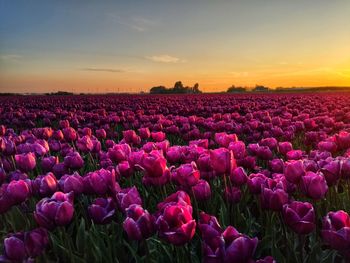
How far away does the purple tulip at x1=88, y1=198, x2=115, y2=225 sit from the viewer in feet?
9.39

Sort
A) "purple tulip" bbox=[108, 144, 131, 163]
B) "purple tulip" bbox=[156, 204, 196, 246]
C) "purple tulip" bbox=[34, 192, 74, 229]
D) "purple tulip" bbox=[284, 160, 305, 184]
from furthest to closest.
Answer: "purple tulip" bbox=[108, 144, 131, 163] → "purple tulip" bbox=[284, 160, 305, 184] → "purple tulip" bbox=[34, 192, 74, 229] → "purple tulip" bbox=[156, 204, 196, 246]

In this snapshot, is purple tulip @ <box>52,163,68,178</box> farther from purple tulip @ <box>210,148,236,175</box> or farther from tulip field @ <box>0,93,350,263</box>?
purple tulip @ <box>210,148,236,175</box>

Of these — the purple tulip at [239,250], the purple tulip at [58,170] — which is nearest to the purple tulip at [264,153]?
the purple tulip at [58,170]

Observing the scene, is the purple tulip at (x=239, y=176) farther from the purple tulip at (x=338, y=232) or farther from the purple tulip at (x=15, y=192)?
the purple tulip at (x=15, y=192)

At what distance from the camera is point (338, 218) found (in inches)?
84.9

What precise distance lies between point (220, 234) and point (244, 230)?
57.6 inches

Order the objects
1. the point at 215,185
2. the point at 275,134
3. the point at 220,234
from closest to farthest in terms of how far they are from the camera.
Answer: the point at 220,234 < the point at 215,185 < the point at 275,134

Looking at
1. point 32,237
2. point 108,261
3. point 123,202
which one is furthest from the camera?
point 108,261

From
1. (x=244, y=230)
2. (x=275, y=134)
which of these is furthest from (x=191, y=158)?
(x=275, y=134)

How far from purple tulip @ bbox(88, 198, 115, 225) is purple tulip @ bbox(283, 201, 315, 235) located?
44.6 inches

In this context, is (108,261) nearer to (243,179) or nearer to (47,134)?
(243,179)

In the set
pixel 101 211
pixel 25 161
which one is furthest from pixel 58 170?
pixel 101 211

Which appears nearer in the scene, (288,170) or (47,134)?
(288,170)

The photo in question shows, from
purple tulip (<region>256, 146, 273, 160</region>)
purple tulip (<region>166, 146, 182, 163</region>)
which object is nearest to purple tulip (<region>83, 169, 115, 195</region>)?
purple tulip (<region>166, 146, 182, 163</region>)
